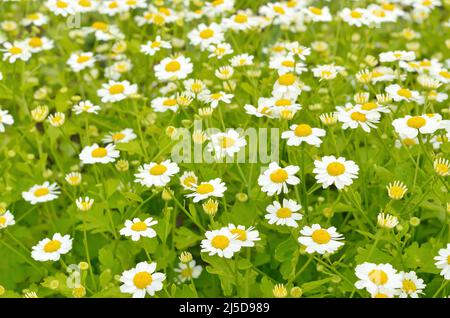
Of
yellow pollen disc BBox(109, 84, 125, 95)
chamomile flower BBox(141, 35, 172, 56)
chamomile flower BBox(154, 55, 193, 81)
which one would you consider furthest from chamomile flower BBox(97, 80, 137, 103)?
chamomile flower BBox(141, 35, 172, 56)

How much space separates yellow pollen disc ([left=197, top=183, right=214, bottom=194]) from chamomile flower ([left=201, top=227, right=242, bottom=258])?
20 centimetres

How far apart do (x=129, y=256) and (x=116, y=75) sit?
4.00 ft

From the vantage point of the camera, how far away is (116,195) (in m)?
2.54

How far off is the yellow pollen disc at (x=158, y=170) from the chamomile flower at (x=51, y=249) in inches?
15.6

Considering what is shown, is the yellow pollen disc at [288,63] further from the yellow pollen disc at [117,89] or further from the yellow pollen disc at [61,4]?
the yellow pollen disc at [61,4]

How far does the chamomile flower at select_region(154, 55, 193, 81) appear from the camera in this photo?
2.85 meters

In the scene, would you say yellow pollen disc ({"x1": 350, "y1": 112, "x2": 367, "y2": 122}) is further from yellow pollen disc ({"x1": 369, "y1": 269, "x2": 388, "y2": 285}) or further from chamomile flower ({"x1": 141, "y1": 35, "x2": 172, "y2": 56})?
chamomile flower ({"x1": 141, "y1": 35, "x2": 172, "y2": 56})
